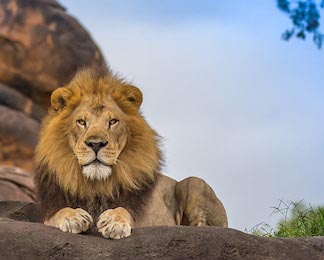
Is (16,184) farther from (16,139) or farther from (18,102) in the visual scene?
(18,102)

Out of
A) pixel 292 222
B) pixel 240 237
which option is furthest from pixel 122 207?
pixel 292 222

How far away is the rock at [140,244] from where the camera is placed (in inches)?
160

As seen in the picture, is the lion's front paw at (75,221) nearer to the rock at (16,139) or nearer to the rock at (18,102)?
the rock at (16,139)

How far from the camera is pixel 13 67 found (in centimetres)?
984

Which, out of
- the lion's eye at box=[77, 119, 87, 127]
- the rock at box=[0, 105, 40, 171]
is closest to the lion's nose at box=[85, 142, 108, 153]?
the lion's eye at box=[77, 119, 87, 127]

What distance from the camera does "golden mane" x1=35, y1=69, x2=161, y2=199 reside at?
4.49 metres

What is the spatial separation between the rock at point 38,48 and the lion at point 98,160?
4.91 meters

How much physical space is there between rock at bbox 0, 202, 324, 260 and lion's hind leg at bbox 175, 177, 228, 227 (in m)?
0.92

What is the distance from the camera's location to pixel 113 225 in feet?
13.7

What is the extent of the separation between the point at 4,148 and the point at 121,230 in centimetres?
565

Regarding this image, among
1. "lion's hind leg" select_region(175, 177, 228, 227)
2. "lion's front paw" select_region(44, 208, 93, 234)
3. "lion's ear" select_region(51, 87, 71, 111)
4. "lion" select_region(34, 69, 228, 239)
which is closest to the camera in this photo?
"lion's front paw" select_region(44, 208, 93, 234)

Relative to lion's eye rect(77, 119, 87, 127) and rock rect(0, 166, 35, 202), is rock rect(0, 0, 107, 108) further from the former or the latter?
lion's eye rect(77, 119, 87, 127)

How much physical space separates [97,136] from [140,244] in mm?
578

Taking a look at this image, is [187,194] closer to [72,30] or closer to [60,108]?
[60,108]
